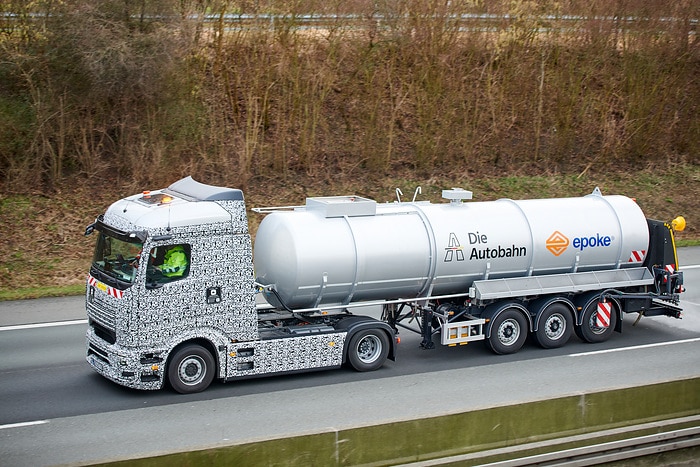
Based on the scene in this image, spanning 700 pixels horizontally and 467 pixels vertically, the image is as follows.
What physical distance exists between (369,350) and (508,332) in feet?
8.51

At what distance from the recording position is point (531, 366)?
14406mm

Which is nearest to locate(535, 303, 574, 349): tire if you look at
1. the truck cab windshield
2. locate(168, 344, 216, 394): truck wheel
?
locate(168, 344, 216, 394): truck wheel

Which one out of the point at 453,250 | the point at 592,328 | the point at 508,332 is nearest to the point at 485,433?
the point at 453,250

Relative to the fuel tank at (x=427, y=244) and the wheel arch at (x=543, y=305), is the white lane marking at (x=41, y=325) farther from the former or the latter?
the wheel arch at (x=543, y=305)

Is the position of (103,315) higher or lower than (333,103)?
Answer: lower

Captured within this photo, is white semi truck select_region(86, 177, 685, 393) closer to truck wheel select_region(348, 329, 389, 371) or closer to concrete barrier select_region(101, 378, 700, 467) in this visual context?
truck wheel select_region(348, 329, 389, 371)

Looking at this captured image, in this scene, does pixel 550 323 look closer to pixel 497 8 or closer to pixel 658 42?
pixel 497 8

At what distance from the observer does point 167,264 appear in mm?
12445

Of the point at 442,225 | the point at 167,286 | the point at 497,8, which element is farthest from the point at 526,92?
the point at 167,286

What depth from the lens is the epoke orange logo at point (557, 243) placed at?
49.1ft

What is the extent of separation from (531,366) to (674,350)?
2.88 m

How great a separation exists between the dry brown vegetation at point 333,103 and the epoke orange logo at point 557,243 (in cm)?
1084

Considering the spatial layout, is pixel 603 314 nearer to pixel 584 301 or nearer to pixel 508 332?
pixel 584 301

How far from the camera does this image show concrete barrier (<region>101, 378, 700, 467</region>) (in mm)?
8578
